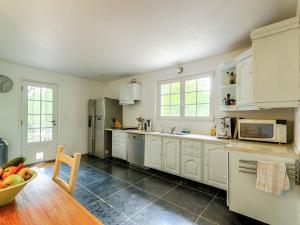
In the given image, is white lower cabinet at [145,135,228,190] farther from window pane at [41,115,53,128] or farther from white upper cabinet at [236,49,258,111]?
window pane at [41,115,53,128]

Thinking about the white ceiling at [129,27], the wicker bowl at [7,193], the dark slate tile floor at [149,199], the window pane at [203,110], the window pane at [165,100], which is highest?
the white ceiling at [129,27]

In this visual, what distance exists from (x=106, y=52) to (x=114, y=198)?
2.44 meters

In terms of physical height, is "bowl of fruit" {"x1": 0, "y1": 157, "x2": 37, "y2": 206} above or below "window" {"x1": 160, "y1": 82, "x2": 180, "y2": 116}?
below

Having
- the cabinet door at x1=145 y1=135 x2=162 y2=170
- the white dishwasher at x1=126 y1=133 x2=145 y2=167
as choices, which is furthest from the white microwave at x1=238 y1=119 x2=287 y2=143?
the white dishwasher at x1=126 y1=133 x2=145 y2=167

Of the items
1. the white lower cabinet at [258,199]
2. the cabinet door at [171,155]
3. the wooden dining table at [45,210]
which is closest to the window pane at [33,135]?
the cabinet door at [171,155]

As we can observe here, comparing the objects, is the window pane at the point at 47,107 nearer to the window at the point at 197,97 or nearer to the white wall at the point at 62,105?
the white wall at the point at 62,105

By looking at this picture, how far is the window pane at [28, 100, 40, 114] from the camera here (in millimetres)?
3632

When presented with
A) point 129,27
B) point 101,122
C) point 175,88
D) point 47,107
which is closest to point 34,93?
point 47,107

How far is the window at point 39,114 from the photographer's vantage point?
12.0ft

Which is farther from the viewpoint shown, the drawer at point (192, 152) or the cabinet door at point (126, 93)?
→ the cabinet door at point (126, 93)

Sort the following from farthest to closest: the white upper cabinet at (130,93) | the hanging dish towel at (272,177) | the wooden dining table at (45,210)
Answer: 1. the white upper cabinet at (130,93)
2. the hanging dish towel at (272,177)
3. the wooden dining table at (45,210)

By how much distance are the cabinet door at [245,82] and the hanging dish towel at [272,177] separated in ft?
2.81

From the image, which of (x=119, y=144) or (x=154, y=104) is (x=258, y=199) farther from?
(x=119, y=144)

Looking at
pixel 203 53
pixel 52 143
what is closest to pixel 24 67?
pixel 52 143
